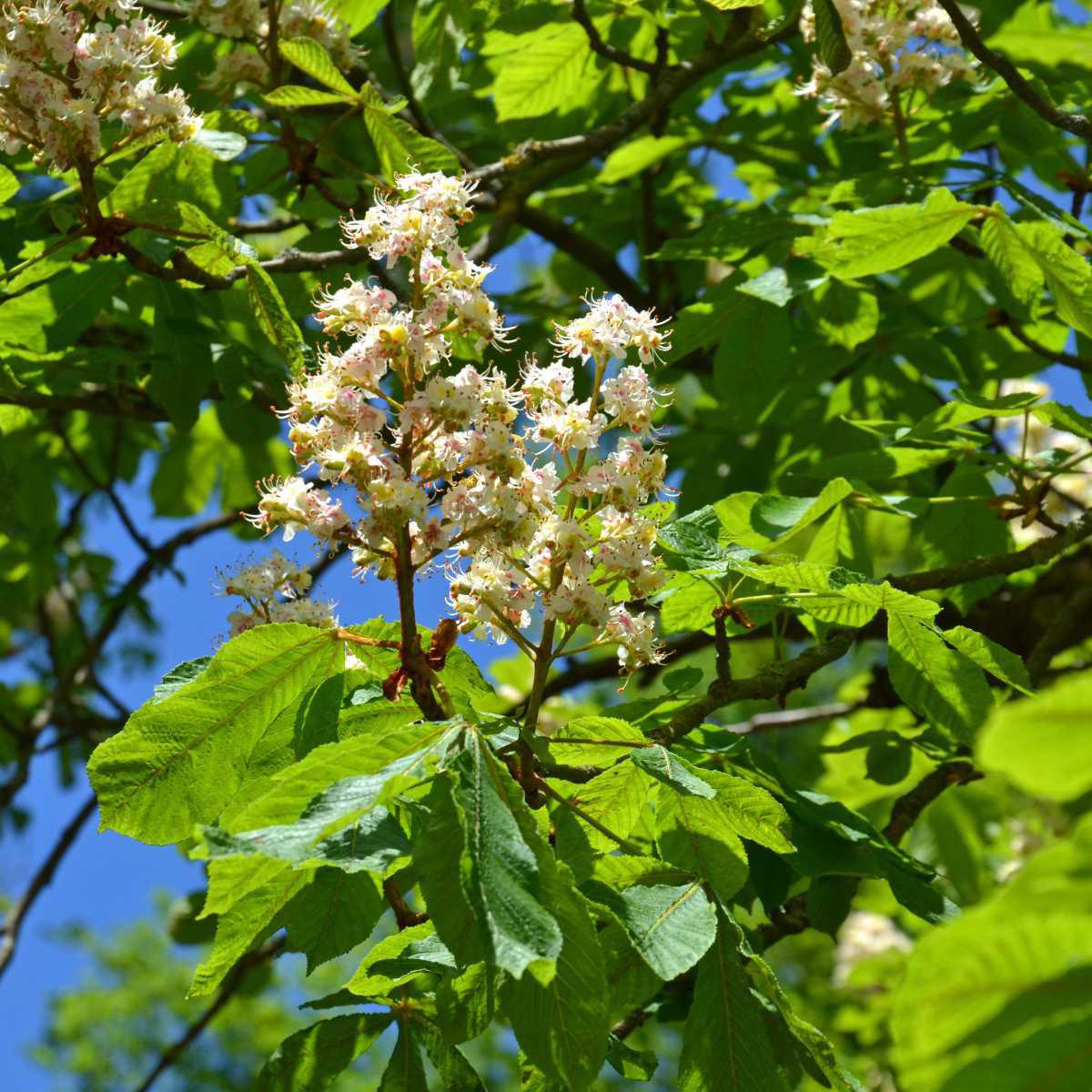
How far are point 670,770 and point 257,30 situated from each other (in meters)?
1.86

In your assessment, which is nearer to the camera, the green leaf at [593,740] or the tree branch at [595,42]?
the green leaf at [593,740]

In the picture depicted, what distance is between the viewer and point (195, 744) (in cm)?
155

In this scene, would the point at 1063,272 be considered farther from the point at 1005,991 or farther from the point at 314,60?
the point at 1005,991

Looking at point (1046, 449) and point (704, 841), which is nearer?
point (704, 841)

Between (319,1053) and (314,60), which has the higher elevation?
(314,60)

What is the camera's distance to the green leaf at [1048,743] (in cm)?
67

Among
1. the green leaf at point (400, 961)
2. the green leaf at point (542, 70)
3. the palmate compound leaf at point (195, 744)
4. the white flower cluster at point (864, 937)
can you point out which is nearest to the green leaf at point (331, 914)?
the green leaf at point (400, 961)

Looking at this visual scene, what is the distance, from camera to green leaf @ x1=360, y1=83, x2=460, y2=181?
233 cm

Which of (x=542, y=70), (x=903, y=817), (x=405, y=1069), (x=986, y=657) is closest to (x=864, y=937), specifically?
(x=903, y=817)

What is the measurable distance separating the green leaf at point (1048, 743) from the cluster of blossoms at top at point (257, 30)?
224 cm

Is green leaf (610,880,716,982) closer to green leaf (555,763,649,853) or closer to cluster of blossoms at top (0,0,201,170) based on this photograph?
green leaf (555,763,649,853)

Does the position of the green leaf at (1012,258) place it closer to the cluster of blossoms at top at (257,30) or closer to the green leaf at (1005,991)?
the cluster of blossoms at top at (257,30)

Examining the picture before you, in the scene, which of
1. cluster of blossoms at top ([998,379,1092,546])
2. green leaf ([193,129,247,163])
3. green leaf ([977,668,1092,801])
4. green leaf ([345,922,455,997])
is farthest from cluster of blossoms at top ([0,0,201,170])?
cluster of blossoms at top ([998,379,1092,546])

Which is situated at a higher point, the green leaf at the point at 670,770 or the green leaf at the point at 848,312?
the green leaf at the point at 848,312
